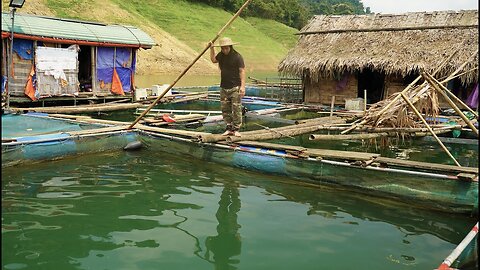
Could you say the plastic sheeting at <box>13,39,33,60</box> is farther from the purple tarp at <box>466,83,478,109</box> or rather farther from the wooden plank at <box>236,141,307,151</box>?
the purple tarp at <box>466,83,478,109</box>

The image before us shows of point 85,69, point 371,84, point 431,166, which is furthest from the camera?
point 371,84

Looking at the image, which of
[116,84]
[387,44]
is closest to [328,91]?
[387,44]

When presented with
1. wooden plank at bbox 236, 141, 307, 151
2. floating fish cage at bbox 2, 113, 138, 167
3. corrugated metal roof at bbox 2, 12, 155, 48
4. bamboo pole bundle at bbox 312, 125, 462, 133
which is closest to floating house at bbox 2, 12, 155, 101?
corrugated metal roof at bbox 2, 12, 155, 48

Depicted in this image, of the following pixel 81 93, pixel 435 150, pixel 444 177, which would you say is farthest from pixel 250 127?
pixel 444 177

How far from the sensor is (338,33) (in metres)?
16.6

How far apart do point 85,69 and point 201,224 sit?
1197cm

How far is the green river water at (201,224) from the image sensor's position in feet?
15.5

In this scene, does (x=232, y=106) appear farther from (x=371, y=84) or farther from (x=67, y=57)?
(x=371, y=84)

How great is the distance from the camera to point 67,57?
1364 cm

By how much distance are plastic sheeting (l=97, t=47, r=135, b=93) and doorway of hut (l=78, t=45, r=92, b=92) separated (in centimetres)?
52

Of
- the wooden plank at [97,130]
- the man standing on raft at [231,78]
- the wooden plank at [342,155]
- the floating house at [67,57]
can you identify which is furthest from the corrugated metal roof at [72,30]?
the wooden plank at [342,155]

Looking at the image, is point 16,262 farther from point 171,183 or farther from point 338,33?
point 338,33

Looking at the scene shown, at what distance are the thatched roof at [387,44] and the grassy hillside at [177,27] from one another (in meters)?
21.2

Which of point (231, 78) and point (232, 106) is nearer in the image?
point (231, 78)
